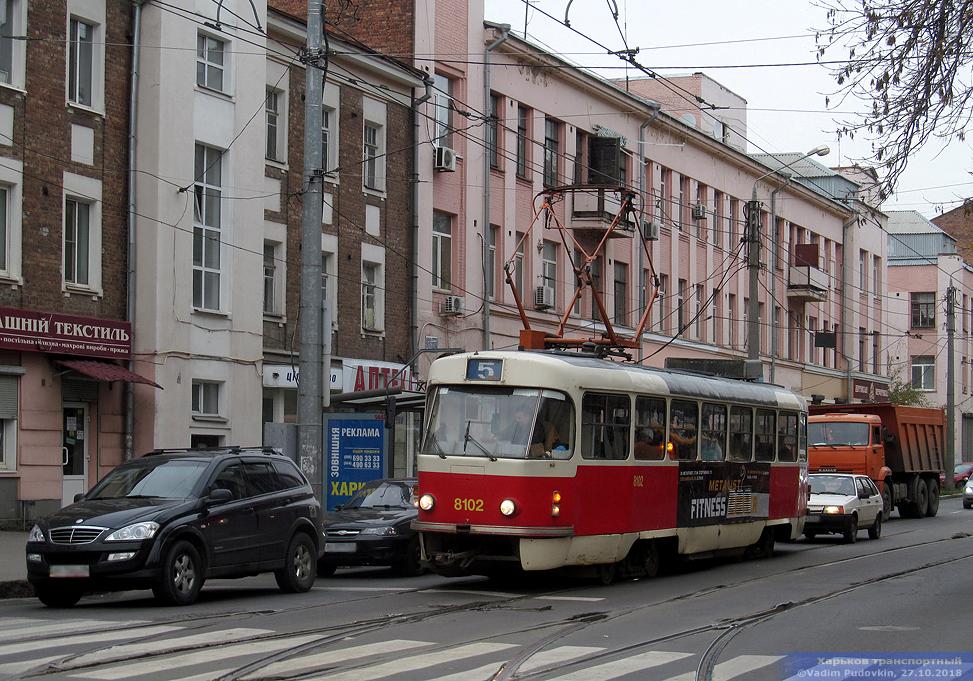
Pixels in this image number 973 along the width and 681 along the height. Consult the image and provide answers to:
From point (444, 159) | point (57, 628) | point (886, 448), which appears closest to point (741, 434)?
point (57, 628)

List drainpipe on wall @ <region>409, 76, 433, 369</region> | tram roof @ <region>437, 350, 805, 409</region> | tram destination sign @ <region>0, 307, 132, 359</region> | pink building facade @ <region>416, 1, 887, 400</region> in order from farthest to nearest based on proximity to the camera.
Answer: pink building facade @ <region>416, 1, 887, 400</region> → drainpipe on wall @ <region>409, 76, 433, 369</region> → tram destination sign @ <region>0, 307, 132, 359</region> → tram roof @ <region>437, 350, 805, 409</region>

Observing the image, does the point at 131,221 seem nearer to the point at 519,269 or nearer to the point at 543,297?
the point at 519,269

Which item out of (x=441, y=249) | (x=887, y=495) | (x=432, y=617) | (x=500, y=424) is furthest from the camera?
(x=887, y=495)

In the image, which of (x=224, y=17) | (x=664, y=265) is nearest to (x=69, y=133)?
(x=224, y=17)

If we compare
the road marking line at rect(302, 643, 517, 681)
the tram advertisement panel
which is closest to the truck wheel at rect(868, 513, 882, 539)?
the tram advertisement panel

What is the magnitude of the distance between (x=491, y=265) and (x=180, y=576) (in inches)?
930

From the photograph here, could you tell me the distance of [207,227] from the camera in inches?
1107

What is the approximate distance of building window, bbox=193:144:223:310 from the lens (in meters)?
27.8

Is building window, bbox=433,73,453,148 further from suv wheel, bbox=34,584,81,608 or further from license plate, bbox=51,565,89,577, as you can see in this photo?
license plate, bbox=51,565,89,577

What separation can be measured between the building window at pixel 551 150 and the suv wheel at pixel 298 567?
24.6 metres

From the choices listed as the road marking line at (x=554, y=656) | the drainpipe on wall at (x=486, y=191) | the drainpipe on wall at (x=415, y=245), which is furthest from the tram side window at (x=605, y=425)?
the drainpipe on wall at (x=486, y=191)

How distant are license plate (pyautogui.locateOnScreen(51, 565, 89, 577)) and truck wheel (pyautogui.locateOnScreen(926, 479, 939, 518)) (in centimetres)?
3090

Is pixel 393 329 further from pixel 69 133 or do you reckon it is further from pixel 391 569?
pixel 391 569

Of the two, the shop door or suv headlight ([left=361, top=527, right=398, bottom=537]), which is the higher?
the shop door
